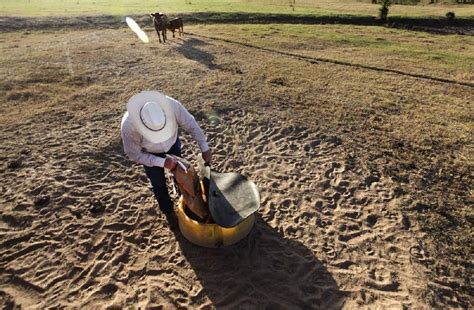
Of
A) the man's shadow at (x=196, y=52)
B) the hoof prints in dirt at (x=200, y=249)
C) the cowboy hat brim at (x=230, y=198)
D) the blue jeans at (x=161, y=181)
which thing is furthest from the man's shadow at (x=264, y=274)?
the man's shadow at (x=196, y=52)

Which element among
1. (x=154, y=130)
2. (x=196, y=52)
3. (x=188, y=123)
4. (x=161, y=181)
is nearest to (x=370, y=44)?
(x=196, y=52)

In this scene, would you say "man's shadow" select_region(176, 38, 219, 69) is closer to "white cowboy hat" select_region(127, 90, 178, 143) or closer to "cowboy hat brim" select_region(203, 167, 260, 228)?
"cowboy hat brim" select_region(203, 167, 260, 228)

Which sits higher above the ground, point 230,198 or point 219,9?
point 219,9

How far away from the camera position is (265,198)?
16.9ft

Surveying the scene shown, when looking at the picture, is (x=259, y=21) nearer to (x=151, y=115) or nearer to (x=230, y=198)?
(x=230, y=198)

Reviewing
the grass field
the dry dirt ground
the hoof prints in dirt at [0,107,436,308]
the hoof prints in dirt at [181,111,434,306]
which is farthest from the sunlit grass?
the hoof prints in dirt at [0,107,436,308]

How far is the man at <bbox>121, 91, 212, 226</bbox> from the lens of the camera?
352 centimetres

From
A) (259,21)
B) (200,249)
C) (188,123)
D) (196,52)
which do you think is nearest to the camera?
(188,123)

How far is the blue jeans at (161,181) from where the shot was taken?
418 cm

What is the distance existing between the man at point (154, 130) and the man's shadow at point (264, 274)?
1112 millimetres

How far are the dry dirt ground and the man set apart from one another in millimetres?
1191

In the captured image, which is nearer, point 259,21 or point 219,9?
point 259,21

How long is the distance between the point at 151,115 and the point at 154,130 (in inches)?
6.9

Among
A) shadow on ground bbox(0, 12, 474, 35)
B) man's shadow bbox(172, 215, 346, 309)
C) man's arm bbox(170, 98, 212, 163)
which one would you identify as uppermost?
shadow on ground bbox(0, 12, 474, 35)
